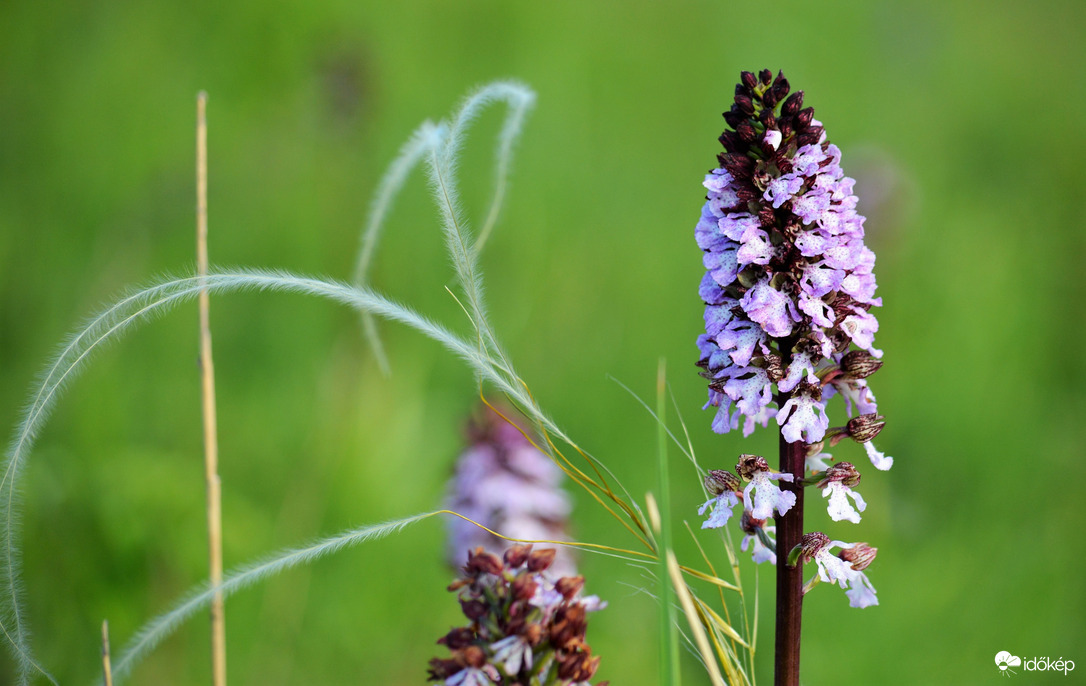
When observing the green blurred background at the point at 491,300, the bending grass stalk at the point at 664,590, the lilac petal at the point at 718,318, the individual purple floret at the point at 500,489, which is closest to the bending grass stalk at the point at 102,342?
the bending grass stalk at the point at 664,590

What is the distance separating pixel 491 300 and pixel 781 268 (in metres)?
3.65

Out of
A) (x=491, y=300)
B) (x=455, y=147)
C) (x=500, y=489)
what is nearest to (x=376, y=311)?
(x=455, y=147)

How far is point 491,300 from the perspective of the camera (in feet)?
15.3

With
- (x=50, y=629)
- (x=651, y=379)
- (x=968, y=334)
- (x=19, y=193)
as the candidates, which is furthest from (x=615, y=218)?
(x=50, y=629)

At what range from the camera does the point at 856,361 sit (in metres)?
1.14

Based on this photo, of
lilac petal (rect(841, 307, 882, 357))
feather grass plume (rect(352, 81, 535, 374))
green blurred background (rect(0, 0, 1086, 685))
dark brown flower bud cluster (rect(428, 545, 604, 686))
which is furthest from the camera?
green blurred background (rect(0, 0, 1086, 685))

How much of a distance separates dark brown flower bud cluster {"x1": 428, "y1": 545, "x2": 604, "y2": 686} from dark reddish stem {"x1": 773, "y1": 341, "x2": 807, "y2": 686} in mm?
253

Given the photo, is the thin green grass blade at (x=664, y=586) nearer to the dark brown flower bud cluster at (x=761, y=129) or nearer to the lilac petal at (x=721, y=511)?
the lilac petal at (x=721, y=511)

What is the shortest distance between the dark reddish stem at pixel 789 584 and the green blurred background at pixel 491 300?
1.38 metres

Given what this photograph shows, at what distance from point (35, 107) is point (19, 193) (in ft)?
2.08

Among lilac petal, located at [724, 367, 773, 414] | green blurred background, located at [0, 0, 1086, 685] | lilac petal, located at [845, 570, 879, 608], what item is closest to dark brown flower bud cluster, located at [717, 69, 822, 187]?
lilac petal, located at [724, 367, 773, 414]

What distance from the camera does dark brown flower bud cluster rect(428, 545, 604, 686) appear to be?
101 centimetres

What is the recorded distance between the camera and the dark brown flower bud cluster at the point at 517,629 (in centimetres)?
101

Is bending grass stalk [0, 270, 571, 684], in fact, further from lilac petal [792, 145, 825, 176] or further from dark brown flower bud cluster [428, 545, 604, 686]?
lilac petal [792, 145, 825, 176]
